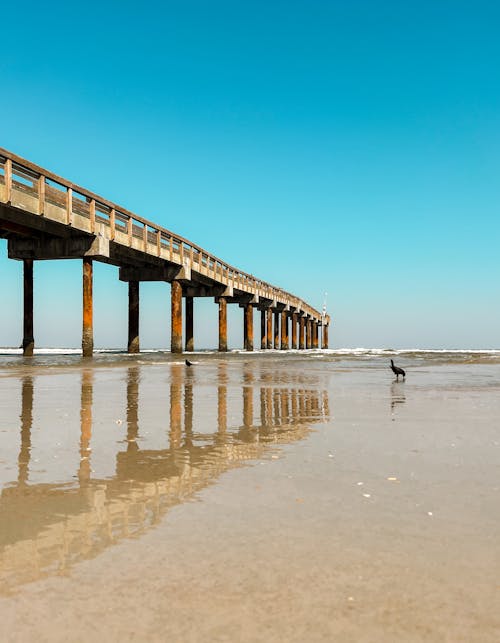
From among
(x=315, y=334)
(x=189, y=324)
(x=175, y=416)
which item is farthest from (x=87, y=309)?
(x=315, y=334)

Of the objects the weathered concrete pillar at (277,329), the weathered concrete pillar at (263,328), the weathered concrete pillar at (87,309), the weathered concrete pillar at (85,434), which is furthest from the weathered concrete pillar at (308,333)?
the weathered concrete pillar at (85,434)

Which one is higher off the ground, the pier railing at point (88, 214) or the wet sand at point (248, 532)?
the pier railing at point (88, 214)

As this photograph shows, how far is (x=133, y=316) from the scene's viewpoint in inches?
1271

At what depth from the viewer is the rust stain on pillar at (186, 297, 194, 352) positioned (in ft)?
134

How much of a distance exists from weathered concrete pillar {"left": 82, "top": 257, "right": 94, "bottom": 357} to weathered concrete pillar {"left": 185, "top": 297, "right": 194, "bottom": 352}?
1849cm

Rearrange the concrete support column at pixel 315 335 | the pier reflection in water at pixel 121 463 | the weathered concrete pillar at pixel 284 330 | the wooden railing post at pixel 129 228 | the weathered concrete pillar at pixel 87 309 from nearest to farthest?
the pier reflection in water at pixel 121 463
the weathered concrete pillar at pixel 87 309
the wooden railing post at pixel 129 228
the weathered concrete pillar at pixel 284 330
the concrete support column at pixel 315 335

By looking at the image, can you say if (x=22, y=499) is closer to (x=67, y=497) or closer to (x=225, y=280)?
(x=67, y=497)

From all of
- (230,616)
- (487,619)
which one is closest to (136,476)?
(230,616)

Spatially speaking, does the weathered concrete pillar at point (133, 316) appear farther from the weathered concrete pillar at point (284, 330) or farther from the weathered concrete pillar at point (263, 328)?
the weathered concrete pillar at point (284, 330)

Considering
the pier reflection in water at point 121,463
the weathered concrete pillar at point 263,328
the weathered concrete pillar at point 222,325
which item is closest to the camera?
the pier reflection in water at point 121,463

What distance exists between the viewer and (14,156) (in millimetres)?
16406

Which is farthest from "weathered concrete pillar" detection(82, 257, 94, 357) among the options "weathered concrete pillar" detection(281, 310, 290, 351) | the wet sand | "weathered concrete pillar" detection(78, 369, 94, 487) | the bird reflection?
"weathered concrete pillar" detection(281, 310, 290, 351)

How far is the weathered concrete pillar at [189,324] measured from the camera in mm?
40719

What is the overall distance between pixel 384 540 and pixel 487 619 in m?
0.63
